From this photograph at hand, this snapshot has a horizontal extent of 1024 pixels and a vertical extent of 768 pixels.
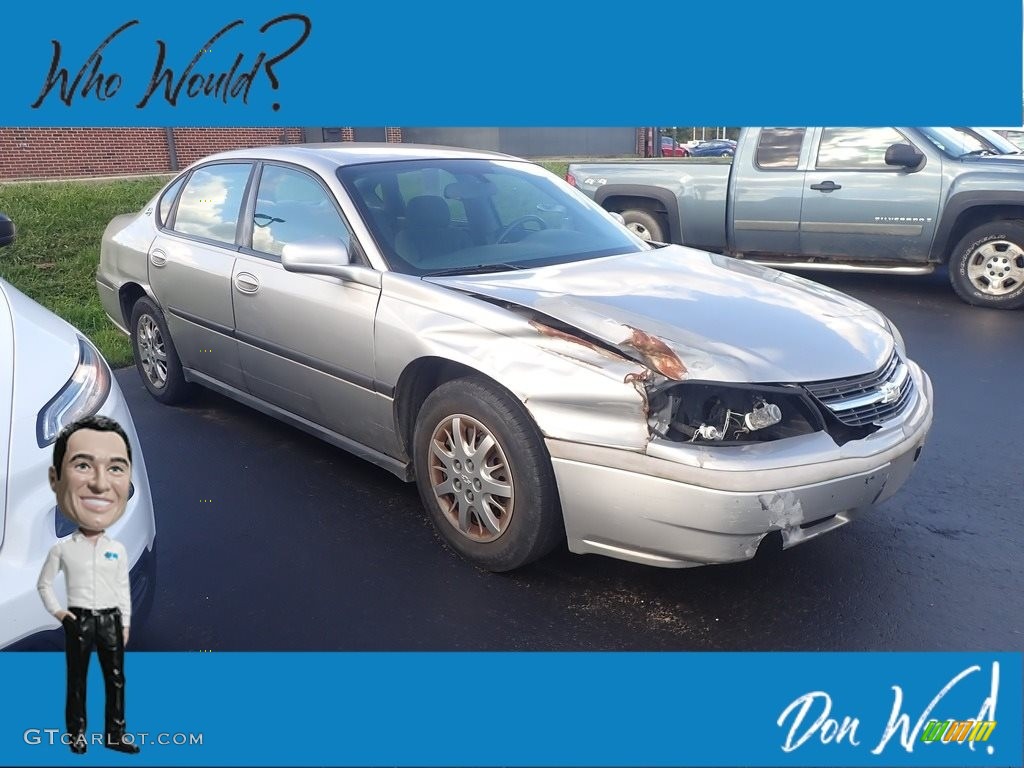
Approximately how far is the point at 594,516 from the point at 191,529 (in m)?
1.86

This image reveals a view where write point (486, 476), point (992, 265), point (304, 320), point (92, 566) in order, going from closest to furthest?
1. point (92, 566)
2. point (486, 476)
3. point (304, 320)
4. point (992, 265)

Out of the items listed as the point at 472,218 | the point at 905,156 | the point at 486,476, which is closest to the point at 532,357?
the point at 486,476

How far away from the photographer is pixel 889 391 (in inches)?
127

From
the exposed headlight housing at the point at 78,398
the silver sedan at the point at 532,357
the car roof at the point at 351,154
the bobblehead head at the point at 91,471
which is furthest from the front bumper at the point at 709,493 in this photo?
the car roof at the point at 351,154

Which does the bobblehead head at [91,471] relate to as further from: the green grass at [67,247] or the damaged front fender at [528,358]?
the green grass at [67,247]

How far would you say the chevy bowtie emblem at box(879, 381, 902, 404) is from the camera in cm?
321

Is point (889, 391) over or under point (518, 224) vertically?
under

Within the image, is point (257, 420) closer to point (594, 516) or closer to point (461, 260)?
point (461, 260)

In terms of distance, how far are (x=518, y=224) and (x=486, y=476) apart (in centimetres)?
151

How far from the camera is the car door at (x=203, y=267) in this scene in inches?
180

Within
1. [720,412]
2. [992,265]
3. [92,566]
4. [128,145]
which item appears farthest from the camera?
[128,145]

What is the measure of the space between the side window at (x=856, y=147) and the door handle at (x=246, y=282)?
6.33 m

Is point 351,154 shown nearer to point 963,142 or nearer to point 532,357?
point 532,357

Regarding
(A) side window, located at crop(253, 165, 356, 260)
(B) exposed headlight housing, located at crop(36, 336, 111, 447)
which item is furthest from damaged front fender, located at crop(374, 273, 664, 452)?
Answer: (B) exposed headlight housing, located at crop(36, 336, 111, 447)
